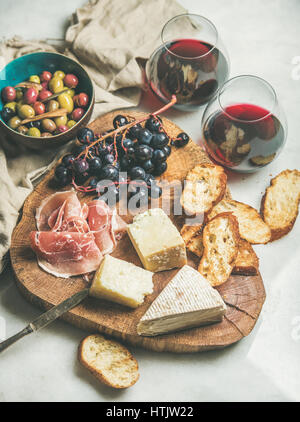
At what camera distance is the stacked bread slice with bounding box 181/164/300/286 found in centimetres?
181

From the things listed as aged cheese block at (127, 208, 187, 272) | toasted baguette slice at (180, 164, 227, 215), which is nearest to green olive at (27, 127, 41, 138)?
aged cheese block at (127, 208, 187, 272)

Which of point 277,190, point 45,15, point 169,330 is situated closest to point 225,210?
point 277,190

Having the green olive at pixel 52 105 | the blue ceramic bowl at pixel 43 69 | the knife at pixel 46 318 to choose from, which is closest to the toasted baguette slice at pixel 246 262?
the knife at pixel 46 318

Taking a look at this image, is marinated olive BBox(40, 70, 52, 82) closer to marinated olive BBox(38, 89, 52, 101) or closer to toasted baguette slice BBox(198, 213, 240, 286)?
marinated olive BBox(38, 89, 52, 101)

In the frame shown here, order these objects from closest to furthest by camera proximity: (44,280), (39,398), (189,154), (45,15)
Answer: (39,398) → (44,280) → (189,154) → (45,15)

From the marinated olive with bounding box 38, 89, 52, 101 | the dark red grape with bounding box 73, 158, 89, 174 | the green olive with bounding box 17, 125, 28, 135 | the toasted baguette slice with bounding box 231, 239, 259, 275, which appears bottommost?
the toasted baguette slice with bounding box 231, 239, 259, 275

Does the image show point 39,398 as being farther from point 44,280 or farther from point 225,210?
point 225,210

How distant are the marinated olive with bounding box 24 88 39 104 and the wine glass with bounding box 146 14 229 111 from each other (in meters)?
0.57

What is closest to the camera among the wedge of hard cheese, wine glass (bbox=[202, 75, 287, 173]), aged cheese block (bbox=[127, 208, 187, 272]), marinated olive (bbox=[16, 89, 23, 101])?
the wedge of hard cheese

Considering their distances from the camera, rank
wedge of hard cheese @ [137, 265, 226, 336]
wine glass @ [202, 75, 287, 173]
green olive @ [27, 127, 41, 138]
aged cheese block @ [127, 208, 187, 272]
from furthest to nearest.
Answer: green olive @ [27, 127, 41, 138] < wine glass @ [202, 75, 287, 173] < aged cheese block @ [127, 208, 187, 272] < wedge of hard cheese @ [137, 265, 226, 336]

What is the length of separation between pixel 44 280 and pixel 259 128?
110 cm

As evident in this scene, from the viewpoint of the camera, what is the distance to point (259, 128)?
1850mm

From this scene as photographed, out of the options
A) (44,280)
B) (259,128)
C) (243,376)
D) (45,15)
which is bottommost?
(243,376)

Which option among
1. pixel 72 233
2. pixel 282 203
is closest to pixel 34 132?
pixel 72 233
